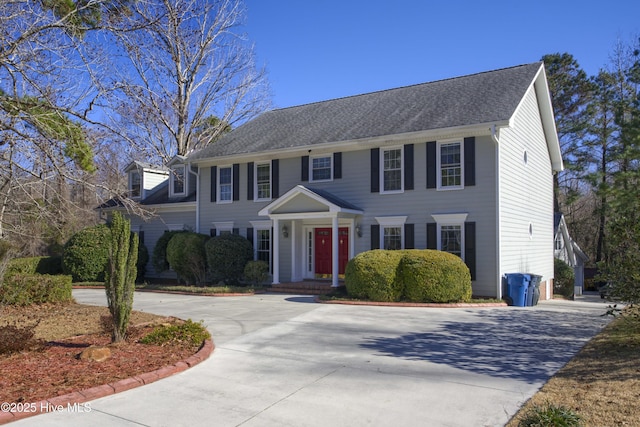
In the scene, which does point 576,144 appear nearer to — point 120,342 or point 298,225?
point 298,225

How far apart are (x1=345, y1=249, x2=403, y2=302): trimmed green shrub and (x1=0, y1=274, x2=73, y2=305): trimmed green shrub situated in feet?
26.3

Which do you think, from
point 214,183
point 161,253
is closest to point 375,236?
point 214,183

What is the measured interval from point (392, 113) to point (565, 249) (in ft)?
53.5

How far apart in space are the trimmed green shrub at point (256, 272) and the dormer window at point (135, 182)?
9.26 meters

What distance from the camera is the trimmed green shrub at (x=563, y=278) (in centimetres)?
2498

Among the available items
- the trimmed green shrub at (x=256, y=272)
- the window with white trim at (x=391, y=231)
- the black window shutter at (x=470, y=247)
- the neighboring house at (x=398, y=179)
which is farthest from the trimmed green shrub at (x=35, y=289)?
the black window shutter at (x=470, y=247)

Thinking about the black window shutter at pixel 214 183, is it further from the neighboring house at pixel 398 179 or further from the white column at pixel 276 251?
the white column at pixel 276 251

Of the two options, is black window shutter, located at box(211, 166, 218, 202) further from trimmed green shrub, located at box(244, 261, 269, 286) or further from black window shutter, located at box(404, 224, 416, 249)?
black window shutter, located at box(404, 224, 416, 249)

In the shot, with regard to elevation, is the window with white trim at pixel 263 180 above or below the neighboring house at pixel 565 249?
above

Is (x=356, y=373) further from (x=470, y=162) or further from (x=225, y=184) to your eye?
(x=225, y=184)

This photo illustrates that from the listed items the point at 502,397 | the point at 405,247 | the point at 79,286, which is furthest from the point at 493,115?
the point at 79,286

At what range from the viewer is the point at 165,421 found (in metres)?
5.04

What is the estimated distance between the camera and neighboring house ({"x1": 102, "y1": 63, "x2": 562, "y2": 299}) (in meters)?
15.6

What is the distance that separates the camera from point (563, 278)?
2505 centimetres
